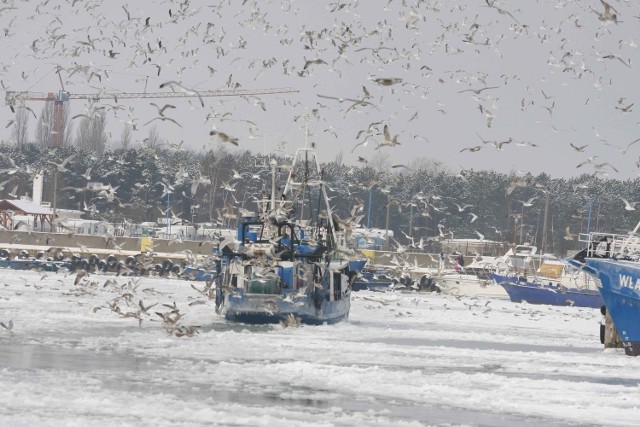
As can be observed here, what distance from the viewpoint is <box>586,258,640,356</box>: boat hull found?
153ft

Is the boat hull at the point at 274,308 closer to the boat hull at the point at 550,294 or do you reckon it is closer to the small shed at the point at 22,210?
the boat hull at the point at 550,294

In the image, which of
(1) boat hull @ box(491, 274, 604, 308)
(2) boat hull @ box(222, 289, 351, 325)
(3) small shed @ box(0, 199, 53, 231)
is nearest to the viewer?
(2) boat hull @ box(222, 289, 351, 325)

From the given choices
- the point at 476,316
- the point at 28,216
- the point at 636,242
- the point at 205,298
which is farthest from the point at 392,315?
the point at 28,216

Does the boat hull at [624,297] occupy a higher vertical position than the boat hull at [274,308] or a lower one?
higher

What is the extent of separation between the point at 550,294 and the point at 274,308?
4367 centimetres

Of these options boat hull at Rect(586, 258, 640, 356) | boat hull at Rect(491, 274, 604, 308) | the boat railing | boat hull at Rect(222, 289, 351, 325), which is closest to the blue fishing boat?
boat hull at Rect(222, 289, 351, 325)

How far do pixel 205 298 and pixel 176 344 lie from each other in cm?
3117

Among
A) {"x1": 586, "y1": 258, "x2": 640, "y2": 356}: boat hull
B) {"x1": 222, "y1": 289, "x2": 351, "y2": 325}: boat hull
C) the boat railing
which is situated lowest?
{"x1": 222, "y1": 289, "x2": 351, "y2": 325}: boat hull

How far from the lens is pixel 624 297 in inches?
1871

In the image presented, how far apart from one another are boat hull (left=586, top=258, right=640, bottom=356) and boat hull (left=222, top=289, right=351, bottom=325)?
1163 centimetres

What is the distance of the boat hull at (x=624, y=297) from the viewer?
46625mm

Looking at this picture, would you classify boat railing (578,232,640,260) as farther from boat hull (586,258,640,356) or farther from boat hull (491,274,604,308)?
boat hull (491,274,604,308)

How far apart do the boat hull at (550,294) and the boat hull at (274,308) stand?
38362 millimetres

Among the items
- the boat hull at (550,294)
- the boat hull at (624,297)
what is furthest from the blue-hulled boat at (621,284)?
the boat hull at (550,294)
